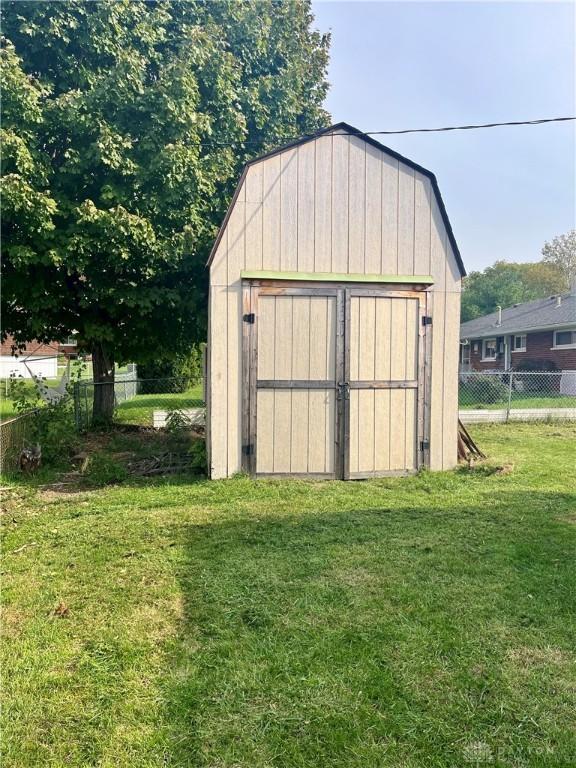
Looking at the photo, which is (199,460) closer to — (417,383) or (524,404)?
(417,383)

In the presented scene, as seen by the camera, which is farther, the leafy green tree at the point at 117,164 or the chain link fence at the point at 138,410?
the chain link fence at the point at 138,410

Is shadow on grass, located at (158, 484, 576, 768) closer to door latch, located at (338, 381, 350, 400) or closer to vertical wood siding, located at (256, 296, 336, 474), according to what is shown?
vertical wood siding, located at (256, 296, 336, 474)

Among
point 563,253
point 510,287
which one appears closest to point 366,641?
point 510,287

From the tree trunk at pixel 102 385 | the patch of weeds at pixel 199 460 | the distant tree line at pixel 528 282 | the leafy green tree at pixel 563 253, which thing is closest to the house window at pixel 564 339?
the tree trunk at pixel 102 385

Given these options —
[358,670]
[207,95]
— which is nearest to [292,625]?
[358,670]

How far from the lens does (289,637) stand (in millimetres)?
2549

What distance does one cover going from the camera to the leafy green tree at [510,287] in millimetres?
42469

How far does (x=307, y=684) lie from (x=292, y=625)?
1.62 feet

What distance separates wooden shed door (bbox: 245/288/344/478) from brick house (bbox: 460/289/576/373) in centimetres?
1719

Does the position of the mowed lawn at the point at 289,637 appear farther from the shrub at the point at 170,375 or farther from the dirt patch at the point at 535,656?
the shrub at the point at 170,375

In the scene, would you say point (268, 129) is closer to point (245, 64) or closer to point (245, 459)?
point (245, 64)

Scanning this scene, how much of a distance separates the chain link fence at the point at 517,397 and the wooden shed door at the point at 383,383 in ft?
16.5

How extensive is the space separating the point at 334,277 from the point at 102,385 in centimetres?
570

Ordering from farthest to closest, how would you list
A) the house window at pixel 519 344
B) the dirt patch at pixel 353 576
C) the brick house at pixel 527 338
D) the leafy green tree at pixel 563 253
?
1. the leafy green tree at pixel 563 253
2. the house window at pixel 519 344
3. the brick house at pixel 527 338
4. the dirt patch at pixel 353 576
